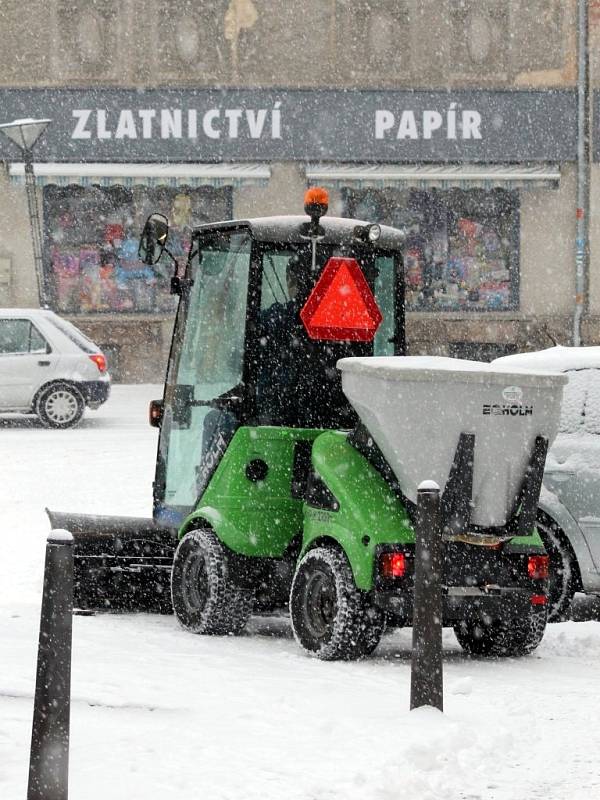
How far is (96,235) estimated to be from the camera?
27.9 meters

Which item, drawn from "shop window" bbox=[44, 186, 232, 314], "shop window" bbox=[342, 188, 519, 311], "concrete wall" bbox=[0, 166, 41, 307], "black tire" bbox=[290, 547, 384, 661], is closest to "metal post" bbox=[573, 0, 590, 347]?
"shop window" bbox=[342, 188, 519, 311]

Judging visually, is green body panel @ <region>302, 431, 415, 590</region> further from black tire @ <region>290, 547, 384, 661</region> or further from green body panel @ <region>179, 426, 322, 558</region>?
green body panel @ <region>179, 426, 322, 558</region>

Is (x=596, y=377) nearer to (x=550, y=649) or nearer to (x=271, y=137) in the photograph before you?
(x=550, y=649)

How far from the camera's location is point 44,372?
19.7 m

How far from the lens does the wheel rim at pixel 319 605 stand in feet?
25.5

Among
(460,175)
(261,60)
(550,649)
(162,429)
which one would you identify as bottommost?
(550,649)

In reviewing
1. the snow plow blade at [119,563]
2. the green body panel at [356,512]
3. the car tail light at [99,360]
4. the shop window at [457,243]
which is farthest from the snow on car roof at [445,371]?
the shop window at [457,243]

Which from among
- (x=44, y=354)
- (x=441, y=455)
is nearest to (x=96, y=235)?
(x=44, y=354)

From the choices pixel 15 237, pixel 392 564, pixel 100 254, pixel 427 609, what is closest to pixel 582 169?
pixel 100 254

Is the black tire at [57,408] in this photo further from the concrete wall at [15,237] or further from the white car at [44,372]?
the concrete wall at [15,237]

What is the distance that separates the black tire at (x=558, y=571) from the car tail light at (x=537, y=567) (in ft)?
3.38

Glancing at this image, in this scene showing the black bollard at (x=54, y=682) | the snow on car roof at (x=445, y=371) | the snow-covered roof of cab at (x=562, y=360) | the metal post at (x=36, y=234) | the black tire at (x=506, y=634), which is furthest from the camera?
the metal post at (x=36, y=234)

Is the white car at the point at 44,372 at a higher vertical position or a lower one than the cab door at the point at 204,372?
lower

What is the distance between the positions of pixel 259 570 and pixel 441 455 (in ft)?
4.52
